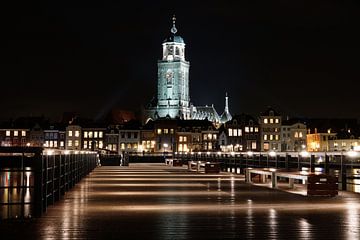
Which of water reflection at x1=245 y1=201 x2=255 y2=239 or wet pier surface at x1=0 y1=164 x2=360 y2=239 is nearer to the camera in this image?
water reflection at x1=245 y1=201 x2=255 y2=239

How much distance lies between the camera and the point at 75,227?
13.3 metres

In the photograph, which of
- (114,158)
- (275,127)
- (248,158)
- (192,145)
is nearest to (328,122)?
(275,127)

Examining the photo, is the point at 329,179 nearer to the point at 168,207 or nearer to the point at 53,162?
the point at 168,207

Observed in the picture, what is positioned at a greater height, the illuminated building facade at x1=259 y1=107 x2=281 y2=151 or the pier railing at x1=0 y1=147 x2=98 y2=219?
the illuminated building facade at x1=259 y1=107 x2=281 y2=151

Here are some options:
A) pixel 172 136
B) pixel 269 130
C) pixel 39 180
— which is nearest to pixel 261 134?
pixel 269 130

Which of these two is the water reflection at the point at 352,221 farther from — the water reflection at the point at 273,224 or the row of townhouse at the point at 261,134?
the row of townhouse at the point at 261,134

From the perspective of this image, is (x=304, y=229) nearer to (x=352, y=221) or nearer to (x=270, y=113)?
(x=352, y=221)

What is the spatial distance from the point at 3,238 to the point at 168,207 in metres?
7.02

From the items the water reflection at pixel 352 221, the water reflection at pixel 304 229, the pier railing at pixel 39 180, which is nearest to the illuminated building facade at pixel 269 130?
the pier railing at pixel 39 180

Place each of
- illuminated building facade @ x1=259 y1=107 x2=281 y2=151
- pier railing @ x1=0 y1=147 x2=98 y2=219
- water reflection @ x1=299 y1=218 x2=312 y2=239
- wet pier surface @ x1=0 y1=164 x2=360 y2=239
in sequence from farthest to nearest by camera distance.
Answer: illuminated building facade @ x1=259 y1=107 x2=281 y2=151 < pier railing @ x1=0 y1=147 x2=98 y2=219 < wet pier surface @ x1=0 y1=164 x2=360 y2=239 < water reflection @ x1=299 y1=218 x2=312 y2=239

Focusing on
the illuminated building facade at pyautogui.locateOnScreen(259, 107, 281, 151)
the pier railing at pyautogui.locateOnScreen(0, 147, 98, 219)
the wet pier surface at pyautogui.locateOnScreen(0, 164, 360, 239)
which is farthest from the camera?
the illuminated building facade at pyautogui.locateOnScreen(259, 107, 281, 151)

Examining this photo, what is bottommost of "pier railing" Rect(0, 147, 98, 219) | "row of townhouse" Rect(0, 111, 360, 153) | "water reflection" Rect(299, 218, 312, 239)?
"water reflection" Rect(299, 218, 312, 239)

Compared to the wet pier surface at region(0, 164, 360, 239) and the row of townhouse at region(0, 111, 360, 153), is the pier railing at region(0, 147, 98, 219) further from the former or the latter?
the row of townhouse at region(0, 111, 360, 153)

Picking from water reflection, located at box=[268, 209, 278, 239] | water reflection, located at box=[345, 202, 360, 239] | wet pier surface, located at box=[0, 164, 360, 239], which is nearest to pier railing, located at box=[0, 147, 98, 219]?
wet pier surface, located at box=[0, 164, 360, 239]
